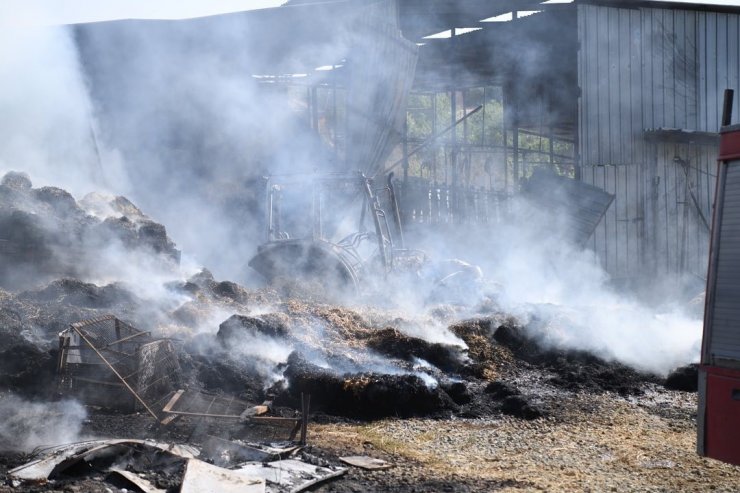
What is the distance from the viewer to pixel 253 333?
8875mm

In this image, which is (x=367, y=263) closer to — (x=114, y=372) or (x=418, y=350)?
(x=418, y=350)

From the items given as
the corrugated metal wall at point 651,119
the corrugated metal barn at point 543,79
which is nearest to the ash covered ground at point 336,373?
the corrugated metal barn at point 543,79

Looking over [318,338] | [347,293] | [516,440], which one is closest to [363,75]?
[347,293]

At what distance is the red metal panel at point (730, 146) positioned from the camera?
4.66 meters

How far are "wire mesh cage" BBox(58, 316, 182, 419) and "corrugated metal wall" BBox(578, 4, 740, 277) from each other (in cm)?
1105

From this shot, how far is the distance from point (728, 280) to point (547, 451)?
2.54 m

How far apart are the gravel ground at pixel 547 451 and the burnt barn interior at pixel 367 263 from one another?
4cm

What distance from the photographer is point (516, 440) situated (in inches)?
273

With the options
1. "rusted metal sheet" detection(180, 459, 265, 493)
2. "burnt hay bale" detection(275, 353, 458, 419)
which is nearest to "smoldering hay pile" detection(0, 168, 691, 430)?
"burnt hay bale" detection(275, 353, 458, 419)

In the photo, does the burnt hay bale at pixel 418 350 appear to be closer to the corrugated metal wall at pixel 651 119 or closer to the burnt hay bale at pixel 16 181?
the burnt hay bale at pixel 16 181

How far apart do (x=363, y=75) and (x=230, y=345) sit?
345 inches

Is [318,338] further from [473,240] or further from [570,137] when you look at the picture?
[570,137]

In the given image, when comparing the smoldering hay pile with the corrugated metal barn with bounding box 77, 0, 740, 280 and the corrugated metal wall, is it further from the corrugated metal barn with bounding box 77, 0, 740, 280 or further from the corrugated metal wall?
the corrugated metal wall

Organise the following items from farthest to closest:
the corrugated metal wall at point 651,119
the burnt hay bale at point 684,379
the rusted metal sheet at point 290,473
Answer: the corrugated metal wall at point 651,119 < the burnt hay bale at point 684,379 < the rusted metal sheet at point 290,473
